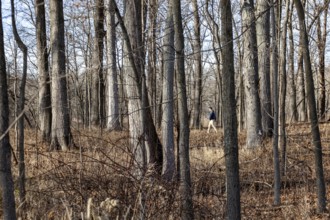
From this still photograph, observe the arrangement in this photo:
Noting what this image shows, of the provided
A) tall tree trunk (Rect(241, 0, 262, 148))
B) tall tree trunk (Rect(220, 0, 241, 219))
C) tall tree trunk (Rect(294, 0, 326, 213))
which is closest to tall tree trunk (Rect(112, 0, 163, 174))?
tall tree trunk (Rect(220, 0, 241, 219))

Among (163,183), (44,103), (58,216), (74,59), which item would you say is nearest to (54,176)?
(58,216)

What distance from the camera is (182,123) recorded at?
5320 mm

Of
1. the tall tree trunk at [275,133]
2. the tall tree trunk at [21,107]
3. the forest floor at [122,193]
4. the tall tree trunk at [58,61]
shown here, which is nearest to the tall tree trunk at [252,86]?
the forest floor at [122,193]

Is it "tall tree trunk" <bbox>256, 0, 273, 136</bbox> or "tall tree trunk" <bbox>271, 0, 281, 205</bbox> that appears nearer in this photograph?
"tall tree trunk" <bbox>271, 0, 281, 205</bbox>

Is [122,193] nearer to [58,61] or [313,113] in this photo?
[313,113]

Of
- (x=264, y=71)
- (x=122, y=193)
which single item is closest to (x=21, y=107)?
(x=122, y=193)

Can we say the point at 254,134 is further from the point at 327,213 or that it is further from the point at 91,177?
the point at 91,177

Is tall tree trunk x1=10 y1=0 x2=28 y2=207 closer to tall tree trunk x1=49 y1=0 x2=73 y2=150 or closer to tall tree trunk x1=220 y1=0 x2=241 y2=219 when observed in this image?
tall tree trunk x1=220 y1=0 x2=241 y2=219

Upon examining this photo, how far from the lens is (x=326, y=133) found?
48.6 ft

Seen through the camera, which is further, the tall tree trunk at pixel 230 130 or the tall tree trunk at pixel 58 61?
the tall tree trunk at pixel 58 61

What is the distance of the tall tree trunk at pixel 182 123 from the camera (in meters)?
5.07

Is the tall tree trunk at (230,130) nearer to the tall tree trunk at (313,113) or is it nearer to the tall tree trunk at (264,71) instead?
the tall tree trunk at (313,113)

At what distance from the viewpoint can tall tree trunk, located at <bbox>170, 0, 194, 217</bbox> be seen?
16.6ft

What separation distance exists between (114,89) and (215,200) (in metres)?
12.2
